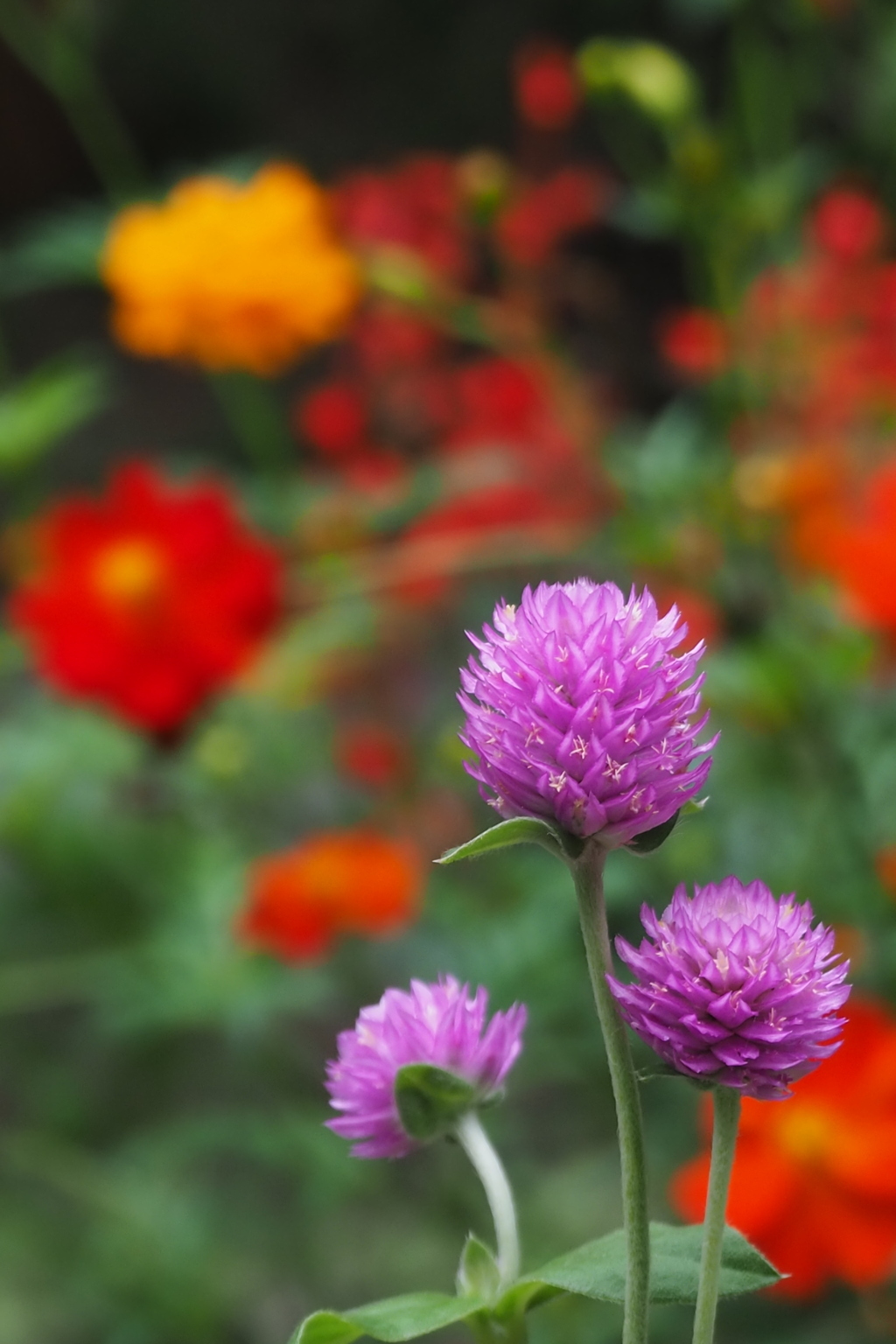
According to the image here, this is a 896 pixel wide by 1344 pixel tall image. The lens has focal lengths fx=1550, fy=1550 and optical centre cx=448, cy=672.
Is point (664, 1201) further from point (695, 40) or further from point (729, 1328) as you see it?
point (695, 40)

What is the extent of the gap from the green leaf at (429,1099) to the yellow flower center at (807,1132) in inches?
14.4

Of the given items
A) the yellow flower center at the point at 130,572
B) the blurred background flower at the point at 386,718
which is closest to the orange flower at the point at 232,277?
the blurred background flower at the point at 386,718

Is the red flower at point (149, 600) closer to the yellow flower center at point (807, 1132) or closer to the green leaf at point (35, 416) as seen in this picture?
the green leaf at point (35, 416)

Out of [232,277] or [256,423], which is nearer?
[232,277]

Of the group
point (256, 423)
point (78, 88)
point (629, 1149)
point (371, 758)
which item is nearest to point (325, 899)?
point (371, 758)

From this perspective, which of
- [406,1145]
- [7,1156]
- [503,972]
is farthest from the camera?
[7,1156]

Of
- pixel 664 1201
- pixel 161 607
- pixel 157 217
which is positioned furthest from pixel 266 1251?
pixel 157 217

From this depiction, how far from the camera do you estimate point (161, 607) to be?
84cm

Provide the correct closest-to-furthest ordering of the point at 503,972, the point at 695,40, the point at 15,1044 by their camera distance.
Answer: the point at 503,972 → the point at 15,1044 → the point at 695,40

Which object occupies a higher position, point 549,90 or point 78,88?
point 78,88

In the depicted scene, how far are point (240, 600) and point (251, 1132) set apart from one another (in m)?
0.28

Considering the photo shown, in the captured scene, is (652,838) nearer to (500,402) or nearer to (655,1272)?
(655,1272)

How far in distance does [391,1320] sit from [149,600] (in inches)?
25.7

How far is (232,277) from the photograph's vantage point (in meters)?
0.89
